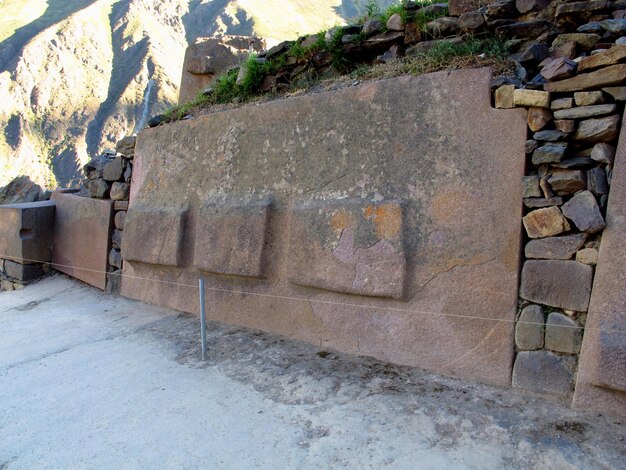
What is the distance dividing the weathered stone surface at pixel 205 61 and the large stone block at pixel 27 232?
2113mm

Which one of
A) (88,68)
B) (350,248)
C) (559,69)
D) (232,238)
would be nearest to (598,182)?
(559,69)

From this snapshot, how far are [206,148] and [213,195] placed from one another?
0.45 metres

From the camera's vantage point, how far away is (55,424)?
2408 mm

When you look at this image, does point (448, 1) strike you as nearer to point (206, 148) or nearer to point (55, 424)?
point (206, 148)

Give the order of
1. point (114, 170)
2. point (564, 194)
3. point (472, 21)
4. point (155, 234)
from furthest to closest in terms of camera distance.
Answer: point (114, 170)
point (155, 234)
point (472, 21)
point (564, 194)

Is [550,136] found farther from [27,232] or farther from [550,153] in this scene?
[27,232]

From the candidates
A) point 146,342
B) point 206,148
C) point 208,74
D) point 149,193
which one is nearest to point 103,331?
point 146,342

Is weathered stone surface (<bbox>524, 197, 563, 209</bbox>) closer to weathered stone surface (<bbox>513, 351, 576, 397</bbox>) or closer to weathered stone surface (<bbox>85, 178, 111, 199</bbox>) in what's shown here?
weathered stone surface (<bbox>513, 351, 576, 397</bbox>)

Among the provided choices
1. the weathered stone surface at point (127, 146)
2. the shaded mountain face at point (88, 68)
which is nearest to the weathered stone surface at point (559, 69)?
the weathered stone surface at point (127, 146)

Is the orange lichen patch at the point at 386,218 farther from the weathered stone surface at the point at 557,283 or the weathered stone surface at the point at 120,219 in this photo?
the weathered stone surface at the point at 120,219

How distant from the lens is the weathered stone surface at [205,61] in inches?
221

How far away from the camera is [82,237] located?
5270 mm

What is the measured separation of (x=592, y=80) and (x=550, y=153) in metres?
0.38

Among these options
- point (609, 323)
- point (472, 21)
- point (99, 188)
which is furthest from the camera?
point (99, 188)
